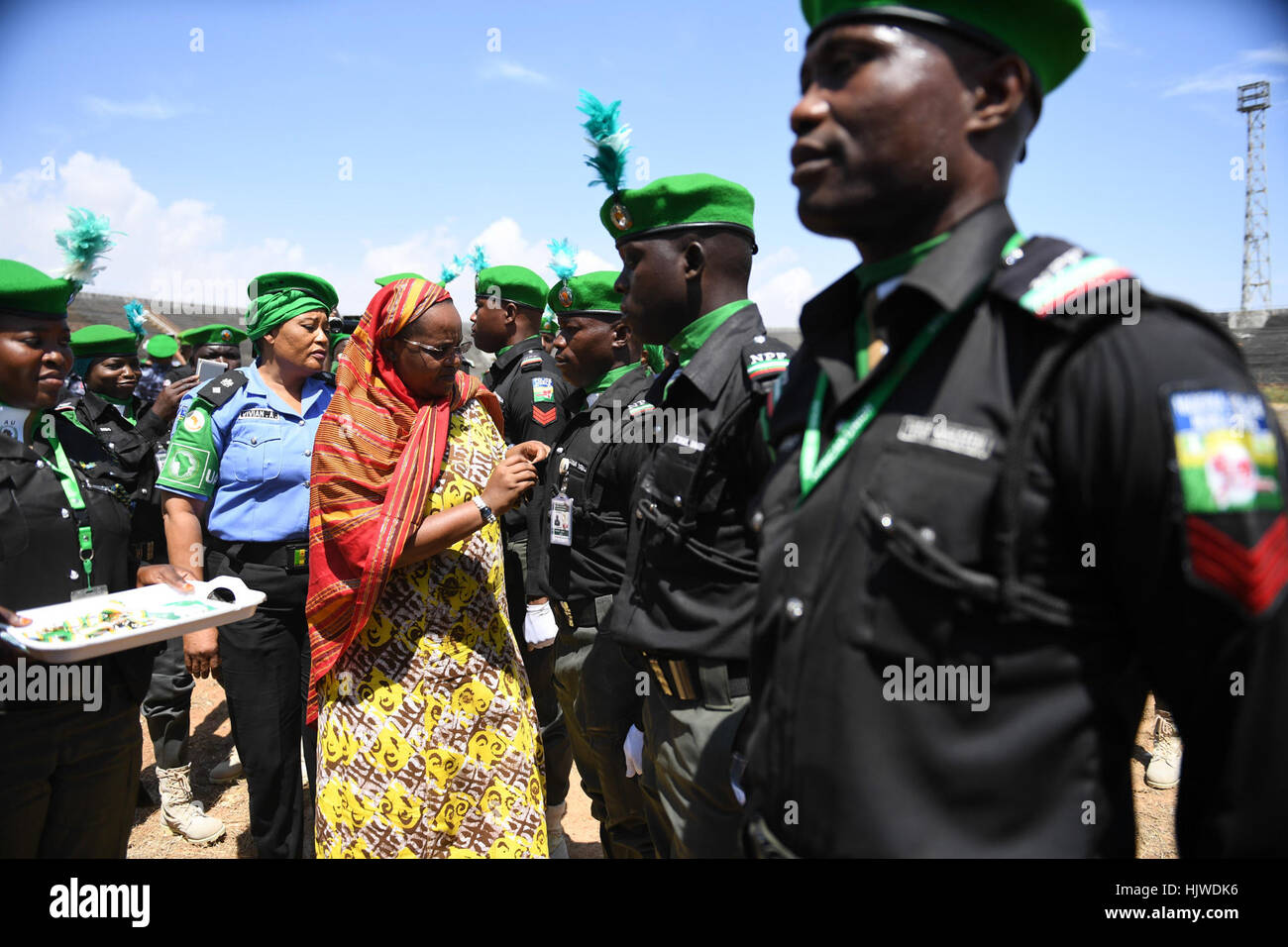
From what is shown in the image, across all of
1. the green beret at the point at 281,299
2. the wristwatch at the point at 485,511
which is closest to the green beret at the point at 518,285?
the green beret at the point at 281,299

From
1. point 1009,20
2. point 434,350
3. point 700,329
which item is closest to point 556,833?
point 434,350

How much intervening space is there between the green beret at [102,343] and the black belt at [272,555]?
12.2 feet

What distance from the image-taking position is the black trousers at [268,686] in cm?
387

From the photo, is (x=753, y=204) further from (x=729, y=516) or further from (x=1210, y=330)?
(x=1210, y=330)

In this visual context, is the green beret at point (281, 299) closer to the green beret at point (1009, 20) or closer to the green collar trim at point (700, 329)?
the green collar trim at point (700, 329)

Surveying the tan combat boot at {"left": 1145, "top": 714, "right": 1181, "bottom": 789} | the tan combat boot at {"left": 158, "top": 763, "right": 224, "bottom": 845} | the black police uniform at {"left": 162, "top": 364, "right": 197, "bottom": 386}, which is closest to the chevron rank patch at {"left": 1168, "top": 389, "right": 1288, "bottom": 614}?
the tan combat boot at {"left": 1145, "top": 714, "right": 1181, "bottom": 789}

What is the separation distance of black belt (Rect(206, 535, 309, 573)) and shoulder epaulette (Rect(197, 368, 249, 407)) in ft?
2.23

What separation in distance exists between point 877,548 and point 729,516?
3.91 ft

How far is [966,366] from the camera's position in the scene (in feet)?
4.23

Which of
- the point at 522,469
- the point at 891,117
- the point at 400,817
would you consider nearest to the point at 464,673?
the point at 400,817

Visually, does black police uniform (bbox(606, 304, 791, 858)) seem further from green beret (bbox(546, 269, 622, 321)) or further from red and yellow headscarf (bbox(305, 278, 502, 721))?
green beret (bbox(546, 269, 622, 321))

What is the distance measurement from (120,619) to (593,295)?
3.01 metres

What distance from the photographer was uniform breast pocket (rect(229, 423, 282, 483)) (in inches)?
154
